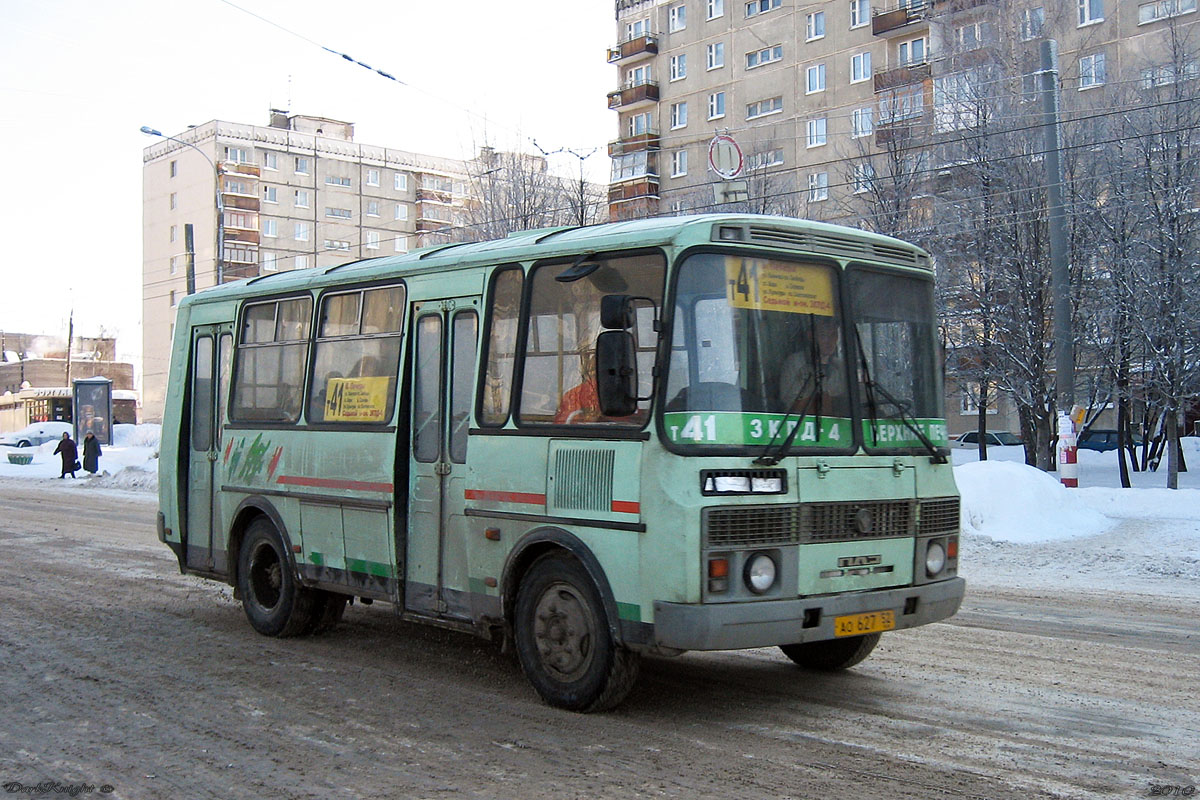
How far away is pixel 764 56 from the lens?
5484 centimetres

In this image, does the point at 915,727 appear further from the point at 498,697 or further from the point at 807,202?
the point at 807,202

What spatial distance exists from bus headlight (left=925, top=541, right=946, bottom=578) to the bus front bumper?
32 cm

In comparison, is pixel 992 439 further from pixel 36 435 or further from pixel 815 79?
pixel 36 435

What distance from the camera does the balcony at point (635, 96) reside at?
197 feet

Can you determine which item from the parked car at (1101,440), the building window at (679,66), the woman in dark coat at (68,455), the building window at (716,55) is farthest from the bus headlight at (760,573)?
the building window at (679,66)

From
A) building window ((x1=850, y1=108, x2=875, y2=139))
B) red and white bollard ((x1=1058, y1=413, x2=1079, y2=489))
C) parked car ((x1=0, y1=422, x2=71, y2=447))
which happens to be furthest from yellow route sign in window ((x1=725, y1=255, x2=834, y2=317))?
parked car ((x1=0, y1=422, x2=71, y2=447))

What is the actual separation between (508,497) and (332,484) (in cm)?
209

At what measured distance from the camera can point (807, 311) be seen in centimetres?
669

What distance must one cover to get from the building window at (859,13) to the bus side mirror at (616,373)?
4846 centimetres

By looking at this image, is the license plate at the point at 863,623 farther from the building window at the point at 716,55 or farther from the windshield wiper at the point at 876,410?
the building window at the point at 716,55

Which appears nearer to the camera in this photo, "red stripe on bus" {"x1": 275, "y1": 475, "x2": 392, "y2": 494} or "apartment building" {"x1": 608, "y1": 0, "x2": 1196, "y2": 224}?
"red stripe on bus" {"x1": 275, "y1": 475, "x2": 392, "y2": 494}

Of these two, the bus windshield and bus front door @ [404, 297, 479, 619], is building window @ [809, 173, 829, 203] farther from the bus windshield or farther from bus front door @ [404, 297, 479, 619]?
the bus windshield

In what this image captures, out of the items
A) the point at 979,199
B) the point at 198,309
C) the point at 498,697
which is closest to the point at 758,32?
the point at 979,199

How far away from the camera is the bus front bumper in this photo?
6051mm
